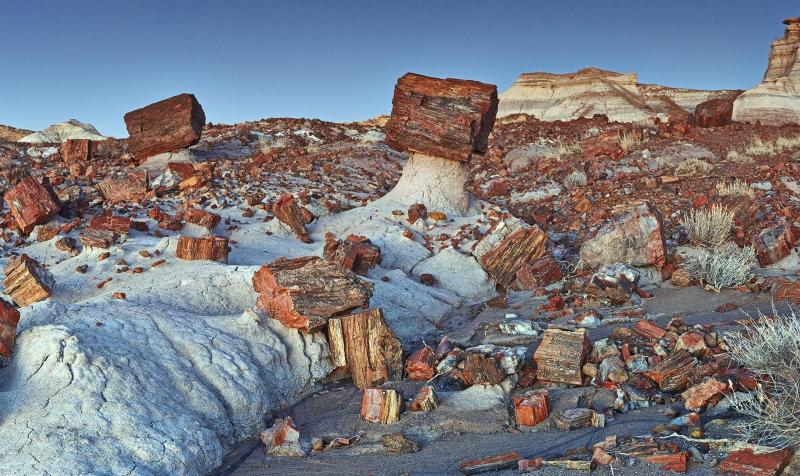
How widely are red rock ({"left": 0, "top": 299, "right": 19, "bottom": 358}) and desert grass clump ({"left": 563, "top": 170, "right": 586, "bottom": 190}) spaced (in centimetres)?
1161

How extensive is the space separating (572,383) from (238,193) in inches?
302

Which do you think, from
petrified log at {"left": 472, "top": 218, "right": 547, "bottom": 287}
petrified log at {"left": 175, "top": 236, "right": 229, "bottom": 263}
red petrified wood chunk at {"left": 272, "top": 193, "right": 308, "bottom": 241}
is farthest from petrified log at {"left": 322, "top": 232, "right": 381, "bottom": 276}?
petrified log at {"left": 472, "top": 218, "right": 547, "bottom": 287}

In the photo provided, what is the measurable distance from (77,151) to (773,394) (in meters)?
14.2

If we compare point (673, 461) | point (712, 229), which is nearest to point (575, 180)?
point (712, 229)

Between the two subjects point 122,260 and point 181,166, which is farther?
point 181,166

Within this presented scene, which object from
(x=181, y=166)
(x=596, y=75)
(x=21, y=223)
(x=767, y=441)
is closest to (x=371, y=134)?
(x=181, y=166)

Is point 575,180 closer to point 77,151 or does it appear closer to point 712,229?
point 712,229

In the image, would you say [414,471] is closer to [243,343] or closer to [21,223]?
[243,343]

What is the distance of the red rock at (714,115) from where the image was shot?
21156mm

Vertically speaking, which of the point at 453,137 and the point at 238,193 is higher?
the point at 453,137

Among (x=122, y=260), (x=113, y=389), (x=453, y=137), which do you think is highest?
(x=453, y=137)

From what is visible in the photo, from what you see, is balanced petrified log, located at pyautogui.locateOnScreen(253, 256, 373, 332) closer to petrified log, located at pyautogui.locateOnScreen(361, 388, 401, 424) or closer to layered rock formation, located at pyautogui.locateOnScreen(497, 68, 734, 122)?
petrified log, located at pyautogui.locateOnScreen(361, 388, 401, 424)

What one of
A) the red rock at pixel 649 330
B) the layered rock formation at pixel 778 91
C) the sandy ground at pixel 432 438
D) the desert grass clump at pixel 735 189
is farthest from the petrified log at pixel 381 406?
the layered rock formation at pixel 778 91

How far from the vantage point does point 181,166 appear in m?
12.8
